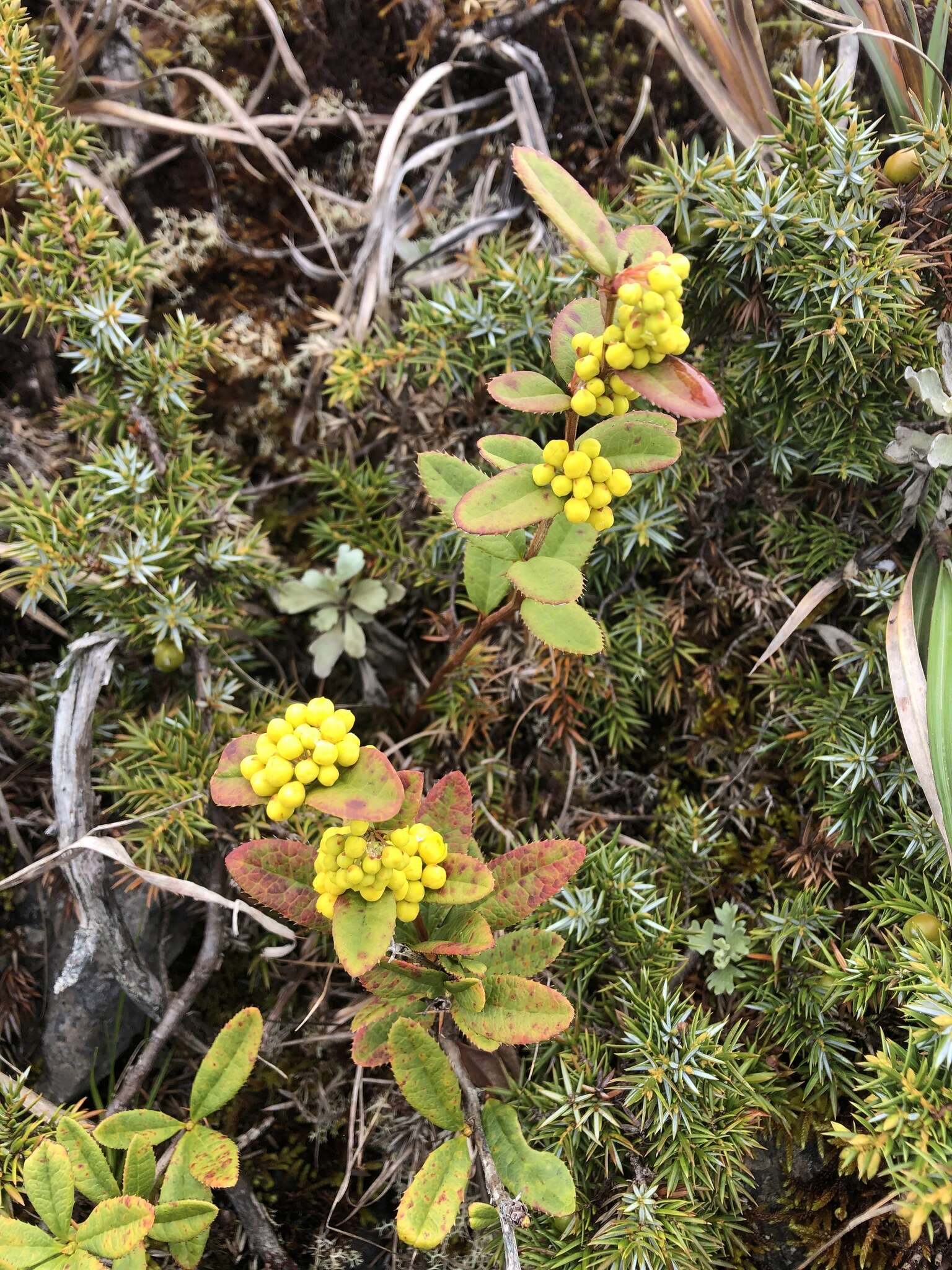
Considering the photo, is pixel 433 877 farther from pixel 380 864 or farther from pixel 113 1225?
pixel 113 1225

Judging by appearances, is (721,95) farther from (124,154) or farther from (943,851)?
(943,851)

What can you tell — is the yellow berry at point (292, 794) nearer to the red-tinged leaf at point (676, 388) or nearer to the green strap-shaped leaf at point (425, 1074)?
the green strap-shaped leaf at point (425, 1074)

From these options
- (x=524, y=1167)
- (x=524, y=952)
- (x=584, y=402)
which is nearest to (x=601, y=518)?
(x=584, y=402)

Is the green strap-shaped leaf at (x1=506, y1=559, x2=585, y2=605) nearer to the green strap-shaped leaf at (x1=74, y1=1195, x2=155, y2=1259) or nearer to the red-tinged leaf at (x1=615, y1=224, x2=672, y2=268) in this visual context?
the red-tinged leaf at (x1=615, y1=224, x2=672, y2=268)

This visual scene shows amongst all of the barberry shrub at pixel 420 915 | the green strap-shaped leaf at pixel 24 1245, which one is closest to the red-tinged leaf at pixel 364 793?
the barberry shrub at pixel 420 915

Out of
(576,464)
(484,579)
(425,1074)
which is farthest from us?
(484,579)

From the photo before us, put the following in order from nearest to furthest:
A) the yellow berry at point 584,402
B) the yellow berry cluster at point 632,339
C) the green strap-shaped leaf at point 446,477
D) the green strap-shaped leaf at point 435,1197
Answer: the yellow berry cluster at point 632,339, the yellow berry at point 584,402, the green strap-shaped leaf at point 435,1197, the green strap-shaped leaf at point 446,477

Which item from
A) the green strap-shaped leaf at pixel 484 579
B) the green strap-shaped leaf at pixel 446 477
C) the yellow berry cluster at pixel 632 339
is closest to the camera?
the yellow berry cluster at pixel 632 339
